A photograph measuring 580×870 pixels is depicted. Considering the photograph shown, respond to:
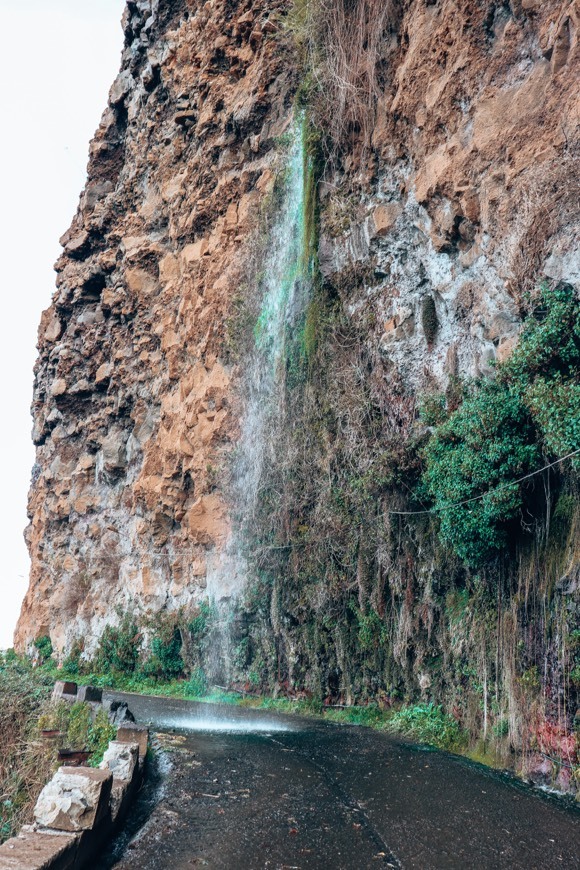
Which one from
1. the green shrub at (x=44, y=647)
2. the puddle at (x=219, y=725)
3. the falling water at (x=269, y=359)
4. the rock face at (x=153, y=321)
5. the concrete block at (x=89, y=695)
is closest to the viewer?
the concrete block at (x=89, y=695)

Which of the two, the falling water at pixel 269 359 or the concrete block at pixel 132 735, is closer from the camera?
the concrete block at pixel 132 735

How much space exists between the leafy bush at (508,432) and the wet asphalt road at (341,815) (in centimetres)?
307

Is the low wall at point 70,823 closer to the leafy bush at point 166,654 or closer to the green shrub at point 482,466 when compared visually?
the green shrub at point 482,466

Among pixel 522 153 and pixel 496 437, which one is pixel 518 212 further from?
pixel 496 437

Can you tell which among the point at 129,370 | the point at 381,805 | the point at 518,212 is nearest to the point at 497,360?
the point at 518,212

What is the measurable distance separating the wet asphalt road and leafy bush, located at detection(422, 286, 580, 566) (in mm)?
3071

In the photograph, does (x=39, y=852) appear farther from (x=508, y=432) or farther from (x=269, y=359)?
(x=269, y=359)

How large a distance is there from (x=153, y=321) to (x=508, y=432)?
707 inches

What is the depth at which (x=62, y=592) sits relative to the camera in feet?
85.5

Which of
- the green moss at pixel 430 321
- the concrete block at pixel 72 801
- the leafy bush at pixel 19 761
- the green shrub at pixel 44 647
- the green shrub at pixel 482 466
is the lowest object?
the green shrub at pixel 44 647

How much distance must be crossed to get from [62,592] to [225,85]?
793 inches

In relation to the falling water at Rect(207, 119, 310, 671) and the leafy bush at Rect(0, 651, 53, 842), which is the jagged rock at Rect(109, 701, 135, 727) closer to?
the leafy bush at Rect(0, 651, 53, 842)

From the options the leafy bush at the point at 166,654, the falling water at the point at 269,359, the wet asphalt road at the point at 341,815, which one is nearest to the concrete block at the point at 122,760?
the wet asphalt road at the point at 341,815

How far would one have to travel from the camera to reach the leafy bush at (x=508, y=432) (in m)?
7.27
